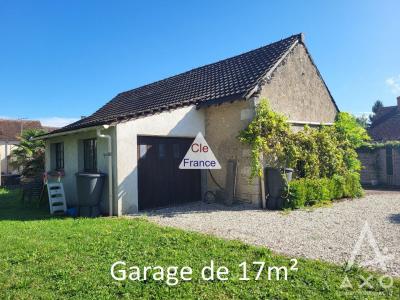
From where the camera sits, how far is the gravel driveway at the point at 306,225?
5.66 metres

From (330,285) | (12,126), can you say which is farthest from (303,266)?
(12,126)

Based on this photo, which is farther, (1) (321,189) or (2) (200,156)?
(2) (200,156)

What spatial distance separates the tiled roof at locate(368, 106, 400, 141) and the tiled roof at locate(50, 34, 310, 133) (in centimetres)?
1280

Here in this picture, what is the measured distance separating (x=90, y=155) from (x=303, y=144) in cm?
812

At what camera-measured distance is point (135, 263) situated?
498cm

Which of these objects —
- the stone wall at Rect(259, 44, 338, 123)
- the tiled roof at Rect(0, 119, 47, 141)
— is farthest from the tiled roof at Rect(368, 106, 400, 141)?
the tiled roof at Rect(0, 119, 47, 141)

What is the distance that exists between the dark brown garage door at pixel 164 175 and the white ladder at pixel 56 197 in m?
2.90

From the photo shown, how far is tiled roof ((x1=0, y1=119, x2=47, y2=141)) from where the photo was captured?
3141 centimetres

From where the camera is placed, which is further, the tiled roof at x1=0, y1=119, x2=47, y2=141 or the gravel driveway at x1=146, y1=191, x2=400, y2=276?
the tiled roof at x1=0, y1=119, x2=47, y2=141

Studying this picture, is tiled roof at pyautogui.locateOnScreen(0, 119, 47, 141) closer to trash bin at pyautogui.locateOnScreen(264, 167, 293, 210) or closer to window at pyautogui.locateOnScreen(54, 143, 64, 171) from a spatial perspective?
window at pyautogui.locateOnScreen(54, 143, 64, 171)

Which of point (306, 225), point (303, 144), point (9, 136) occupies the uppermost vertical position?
point (9, 136)
